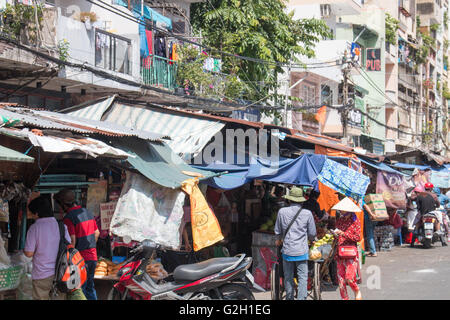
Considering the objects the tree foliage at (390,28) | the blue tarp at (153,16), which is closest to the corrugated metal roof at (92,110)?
the blue tarp at (153,16)

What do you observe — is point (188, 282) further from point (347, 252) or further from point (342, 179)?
point (342, 179)

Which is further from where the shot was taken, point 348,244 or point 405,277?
point 405,277

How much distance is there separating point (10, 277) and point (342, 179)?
613 cm

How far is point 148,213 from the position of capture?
8773mm

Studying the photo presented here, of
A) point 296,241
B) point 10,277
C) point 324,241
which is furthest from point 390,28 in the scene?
point 10,277

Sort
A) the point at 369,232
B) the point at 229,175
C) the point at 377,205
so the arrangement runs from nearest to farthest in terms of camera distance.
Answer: the point at 229,175 → the point at 377,205 → the point at 369,232

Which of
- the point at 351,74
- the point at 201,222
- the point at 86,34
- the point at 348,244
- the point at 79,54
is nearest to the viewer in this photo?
the point at 348,244

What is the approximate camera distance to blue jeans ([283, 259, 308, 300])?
812 centimetres

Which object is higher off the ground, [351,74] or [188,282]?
[351,74]

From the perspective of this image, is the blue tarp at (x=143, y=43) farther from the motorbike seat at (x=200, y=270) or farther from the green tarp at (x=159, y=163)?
the motorbike seat at (x=200, y=270)

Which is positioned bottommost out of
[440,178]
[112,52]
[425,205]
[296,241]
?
[296,241]

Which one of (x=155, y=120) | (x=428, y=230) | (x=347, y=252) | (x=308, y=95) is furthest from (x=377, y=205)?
(x=308, y=95)

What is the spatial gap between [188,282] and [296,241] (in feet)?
5.40

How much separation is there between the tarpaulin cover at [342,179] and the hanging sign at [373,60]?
26651 mm
